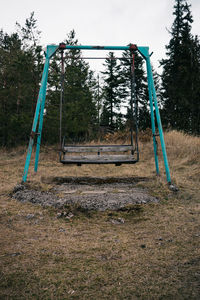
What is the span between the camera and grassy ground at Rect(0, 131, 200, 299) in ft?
4.30

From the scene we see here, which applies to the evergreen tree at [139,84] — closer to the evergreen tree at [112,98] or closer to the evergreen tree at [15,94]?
the evergreen tree at [112,98]

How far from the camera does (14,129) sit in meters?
11.9

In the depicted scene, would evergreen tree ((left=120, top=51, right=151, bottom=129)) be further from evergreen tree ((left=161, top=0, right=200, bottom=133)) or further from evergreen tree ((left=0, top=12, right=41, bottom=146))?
evergreen tree ((left=0, top=12, right=41, bottom=146))

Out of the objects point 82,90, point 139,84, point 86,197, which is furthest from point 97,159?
point 139,84

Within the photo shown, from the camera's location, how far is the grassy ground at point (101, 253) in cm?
131

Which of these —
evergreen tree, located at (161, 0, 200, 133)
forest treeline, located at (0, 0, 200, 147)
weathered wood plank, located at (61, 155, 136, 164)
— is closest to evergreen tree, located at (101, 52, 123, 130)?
forest treeline, located at (0, 0, 200, 147)

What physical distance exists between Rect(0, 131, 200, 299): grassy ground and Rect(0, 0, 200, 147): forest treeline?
2.26 m

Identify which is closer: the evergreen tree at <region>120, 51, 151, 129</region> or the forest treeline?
the forest treeline

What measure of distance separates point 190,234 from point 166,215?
0.61 m

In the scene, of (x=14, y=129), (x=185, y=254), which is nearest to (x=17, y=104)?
(x=14, y=129)

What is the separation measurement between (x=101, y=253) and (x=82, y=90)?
40.5 feet

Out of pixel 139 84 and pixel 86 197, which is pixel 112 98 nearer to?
pixel 139 84

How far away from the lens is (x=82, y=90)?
13.3m

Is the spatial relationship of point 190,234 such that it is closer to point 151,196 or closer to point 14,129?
point 151,196
